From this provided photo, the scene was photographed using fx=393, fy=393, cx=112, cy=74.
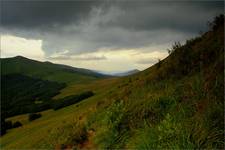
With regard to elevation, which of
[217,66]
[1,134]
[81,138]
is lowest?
[1,134]

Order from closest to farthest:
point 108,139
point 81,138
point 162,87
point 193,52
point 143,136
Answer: point 143,136 < point 108,139 < point 81,138 < point 162,87 < point 193,52

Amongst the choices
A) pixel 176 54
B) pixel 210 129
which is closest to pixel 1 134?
pixel 176 54

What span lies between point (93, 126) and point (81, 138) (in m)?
0.69

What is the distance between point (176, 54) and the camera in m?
20.0

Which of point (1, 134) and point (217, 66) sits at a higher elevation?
point (217, 66)

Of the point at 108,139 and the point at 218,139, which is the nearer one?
the point at 218,139

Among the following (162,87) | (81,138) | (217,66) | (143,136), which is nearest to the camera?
(143,136)

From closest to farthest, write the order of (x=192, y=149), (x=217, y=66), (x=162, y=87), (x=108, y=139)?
1. (x=192, y=149)
2. (x=108, y=139)
3. (x=217, y=66)
4. (x=162, y=87)

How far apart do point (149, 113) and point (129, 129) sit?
2.99 feet

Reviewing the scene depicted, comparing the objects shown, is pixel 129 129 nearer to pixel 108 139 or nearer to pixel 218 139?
pixel 108 139

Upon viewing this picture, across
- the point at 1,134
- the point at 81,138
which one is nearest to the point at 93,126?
the point at 81,138

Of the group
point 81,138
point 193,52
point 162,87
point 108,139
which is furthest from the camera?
point 193,52

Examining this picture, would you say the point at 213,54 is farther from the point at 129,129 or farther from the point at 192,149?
the point at 192,149

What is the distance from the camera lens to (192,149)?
A: 359 inches
